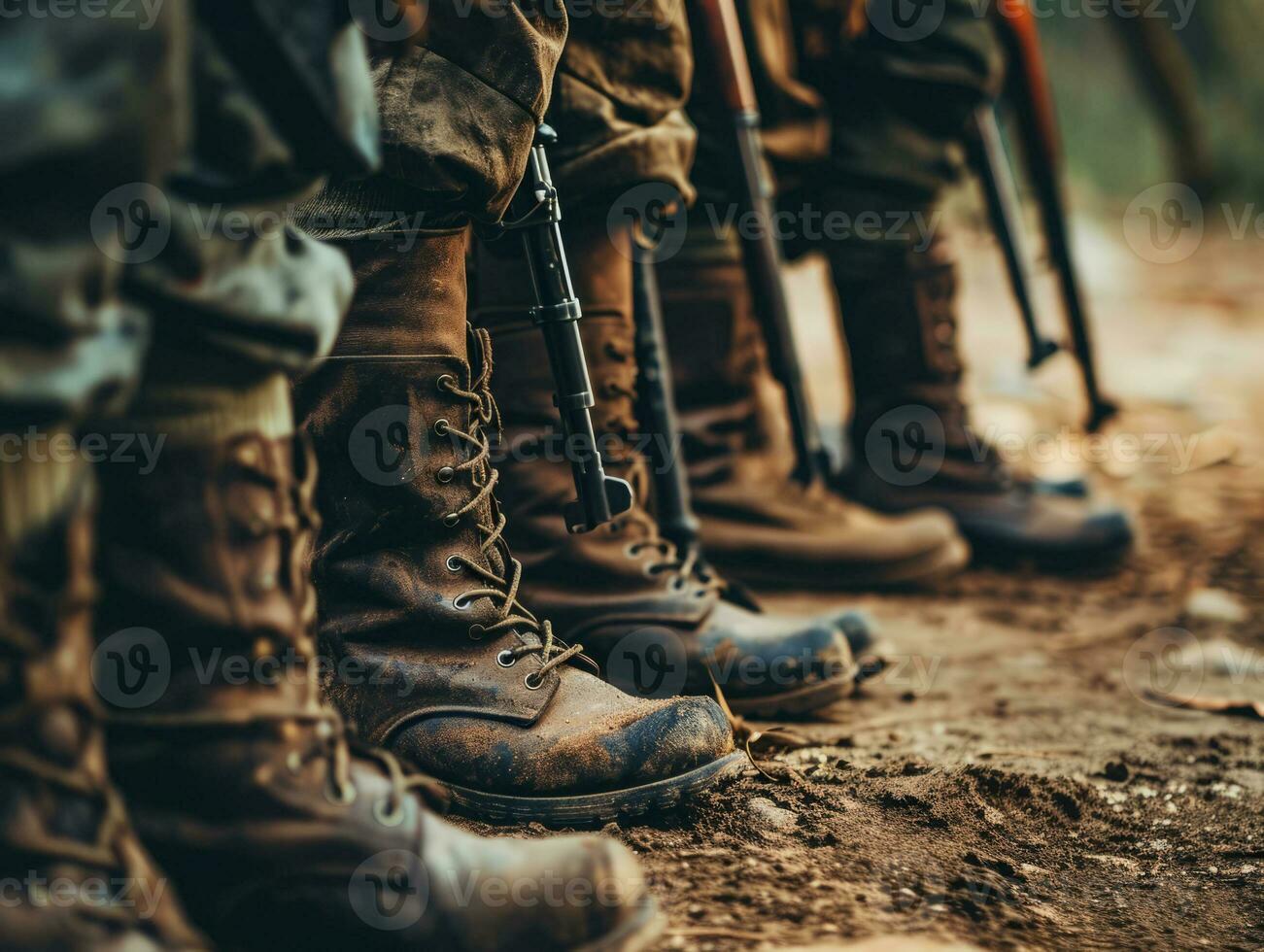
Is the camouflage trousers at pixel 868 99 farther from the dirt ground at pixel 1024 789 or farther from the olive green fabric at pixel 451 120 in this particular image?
the olive green fabric at pixel 451 120

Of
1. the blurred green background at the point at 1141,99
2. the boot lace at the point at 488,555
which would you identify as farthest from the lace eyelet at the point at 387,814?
the blurred green background at the point at 1141,99

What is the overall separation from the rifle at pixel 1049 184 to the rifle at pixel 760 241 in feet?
4.27

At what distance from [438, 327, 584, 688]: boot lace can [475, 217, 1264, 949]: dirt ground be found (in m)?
0.20

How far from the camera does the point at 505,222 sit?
1.35 m

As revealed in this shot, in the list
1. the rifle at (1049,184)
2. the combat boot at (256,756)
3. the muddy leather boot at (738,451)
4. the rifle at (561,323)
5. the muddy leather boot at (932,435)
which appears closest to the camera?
the combat boot at (256,756)

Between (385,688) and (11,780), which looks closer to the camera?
(11,780)

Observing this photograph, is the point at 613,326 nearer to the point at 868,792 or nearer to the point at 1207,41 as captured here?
the point at 868,792

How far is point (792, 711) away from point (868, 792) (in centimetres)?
33

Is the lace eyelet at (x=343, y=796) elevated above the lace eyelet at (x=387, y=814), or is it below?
above

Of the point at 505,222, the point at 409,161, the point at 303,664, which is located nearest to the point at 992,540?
the point at 505,222

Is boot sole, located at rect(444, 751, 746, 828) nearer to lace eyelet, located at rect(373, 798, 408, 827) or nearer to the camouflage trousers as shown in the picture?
lace eyelet, located at rect(373, 798, 408, 827)

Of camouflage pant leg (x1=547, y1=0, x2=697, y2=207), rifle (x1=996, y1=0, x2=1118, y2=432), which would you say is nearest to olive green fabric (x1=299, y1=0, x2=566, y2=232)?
camouflage pant leg (x1=547, y1=0, x2=697, y2=207)

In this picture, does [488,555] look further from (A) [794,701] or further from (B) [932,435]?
(B) [932,435]

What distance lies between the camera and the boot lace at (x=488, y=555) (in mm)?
1228
